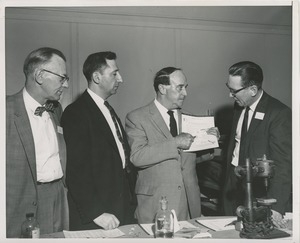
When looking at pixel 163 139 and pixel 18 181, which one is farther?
pixel 163 139

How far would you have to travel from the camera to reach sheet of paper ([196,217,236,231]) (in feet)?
5.49

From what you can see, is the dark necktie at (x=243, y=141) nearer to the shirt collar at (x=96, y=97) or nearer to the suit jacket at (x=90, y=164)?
the suit jacket at (x=90, y=164)

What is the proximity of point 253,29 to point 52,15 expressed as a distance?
1.84 metres

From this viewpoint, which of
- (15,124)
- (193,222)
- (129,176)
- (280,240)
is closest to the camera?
(280,240)

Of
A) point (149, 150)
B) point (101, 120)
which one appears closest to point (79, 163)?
point (101, 120)

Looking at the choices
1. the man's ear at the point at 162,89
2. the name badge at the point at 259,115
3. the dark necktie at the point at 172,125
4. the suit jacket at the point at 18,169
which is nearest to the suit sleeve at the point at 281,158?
the name badge at the point at 259,115

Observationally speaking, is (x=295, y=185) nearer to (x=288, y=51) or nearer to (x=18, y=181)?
(x=288, y=51)

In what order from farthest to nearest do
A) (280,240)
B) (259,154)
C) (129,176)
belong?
1. (129,176)
2. (259,154)
3. (280,240)

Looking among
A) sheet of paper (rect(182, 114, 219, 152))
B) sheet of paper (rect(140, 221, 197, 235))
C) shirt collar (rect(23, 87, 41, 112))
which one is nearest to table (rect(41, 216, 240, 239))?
sheet of paper (rect(140, 221, 197, 235))

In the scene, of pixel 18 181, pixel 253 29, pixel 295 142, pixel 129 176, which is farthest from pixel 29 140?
pixel 253 29

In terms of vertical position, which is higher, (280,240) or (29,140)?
(29,140)

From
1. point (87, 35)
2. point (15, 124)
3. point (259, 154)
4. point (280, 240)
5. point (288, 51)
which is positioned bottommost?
point (280, 240)

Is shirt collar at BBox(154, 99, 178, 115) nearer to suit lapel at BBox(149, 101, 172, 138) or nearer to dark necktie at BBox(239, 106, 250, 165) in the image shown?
suit lapel at BBox(149, 101, 172, 138)

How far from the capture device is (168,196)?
2.13 m
